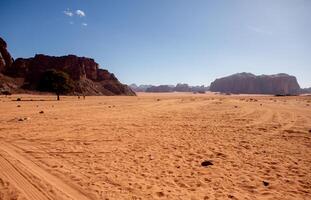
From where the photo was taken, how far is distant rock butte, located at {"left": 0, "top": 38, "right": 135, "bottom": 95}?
13212 cm

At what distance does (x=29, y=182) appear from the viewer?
20.2 feet

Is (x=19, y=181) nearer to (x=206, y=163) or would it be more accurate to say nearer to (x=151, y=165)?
(x=151, y=165)

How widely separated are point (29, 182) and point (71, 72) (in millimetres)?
156458

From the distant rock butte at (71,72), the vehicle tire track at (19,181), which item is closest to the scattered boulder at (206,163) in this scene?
the vehicle tire track at (19,181)

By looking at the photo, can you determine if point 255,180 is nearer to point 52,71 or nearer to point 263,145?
point 263,145

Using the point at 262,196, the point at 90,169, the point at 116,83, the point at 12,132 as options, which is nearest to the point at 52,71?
the point at 12,132

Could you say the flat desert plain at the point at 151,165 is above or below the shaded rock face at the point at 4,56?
below

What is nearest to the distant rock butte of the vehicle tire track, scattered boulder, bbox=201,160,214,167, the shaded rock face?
the shaded rock face

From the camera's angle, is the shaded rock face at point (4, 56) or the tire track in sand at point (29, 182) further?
the shaded rock face at point (4, 56)

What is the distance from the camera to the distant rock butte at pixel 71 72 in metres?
132

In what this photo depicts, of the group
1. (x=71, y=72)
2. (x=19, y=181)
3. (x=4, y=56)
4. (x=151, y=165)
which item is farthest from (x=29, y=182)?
(x=4, y=56)

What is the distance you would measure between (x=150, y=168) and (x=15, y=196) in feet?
12.7

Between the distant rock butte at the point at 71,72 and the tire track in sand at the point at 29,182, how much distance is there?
11780 cm

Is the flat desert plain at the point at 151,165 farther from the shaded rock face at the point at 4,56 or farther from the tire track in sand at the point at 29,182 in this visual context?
the shaded rock face at the point at 4,56
